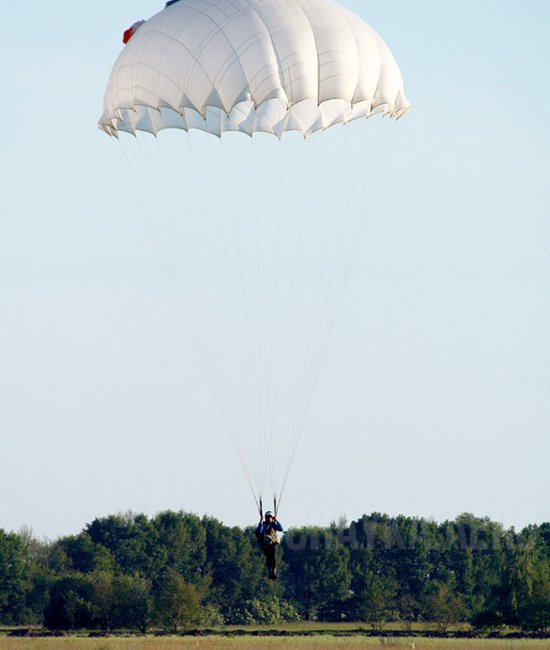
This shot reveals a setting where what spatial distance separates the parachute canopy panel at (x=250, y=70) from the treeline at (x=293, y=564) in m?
46.5

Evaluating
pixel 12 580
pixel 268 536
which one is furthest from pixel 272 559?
pixel 12 580

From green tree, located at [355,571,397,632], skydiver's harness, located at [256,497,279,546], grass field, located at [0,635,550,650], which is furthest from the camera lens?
green tree, located at [355,571,397,632]

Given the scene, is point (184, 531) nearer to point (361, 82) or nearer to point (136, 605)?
point (136, 605)

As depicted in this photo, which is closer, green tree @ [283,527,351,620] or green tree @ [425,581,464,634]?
green tree @ [425,581,464,634]

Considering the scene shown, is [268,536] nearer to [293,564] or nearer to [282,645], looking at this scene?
[282,645]

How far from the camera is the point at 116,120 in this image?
36.5 metres

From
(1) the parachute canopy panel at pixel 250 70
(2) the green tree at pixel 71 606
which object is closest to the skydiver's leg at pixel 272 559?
(1) the parachute canopy panel at pixel 250 70

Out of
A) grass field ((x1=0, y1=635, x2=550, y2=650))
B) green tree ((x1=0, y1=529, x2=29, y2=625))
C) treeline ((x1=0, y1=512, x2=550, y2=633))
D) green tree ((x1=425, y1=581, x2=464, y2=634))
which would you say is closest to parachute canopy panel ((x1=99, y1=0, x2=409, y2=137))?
grass field ((x1=0, y1=635, x2=550, y2=650))

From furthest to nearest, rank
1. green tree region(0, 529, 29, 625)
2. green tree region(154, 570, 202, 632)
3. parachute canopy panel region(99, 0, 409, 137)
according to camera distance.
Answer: green tree region(0, 529, 29, 625) → green tree region(154, 570, 202, 632) → parachute canopy panel region(99, 0, 409, 137)

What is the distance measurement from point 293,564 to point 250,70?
70.1 meters

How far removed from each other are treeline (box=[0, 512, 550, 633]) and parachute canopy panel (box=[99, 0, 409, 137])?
4655 cm

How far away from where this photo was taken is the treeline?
9044 cm

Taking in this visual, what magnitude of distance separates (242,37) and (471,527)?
78.6 m

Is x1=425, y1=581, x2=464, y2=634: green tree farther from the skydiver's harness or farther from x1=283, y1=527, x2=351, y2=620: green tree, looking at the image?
the skydiver's harness
